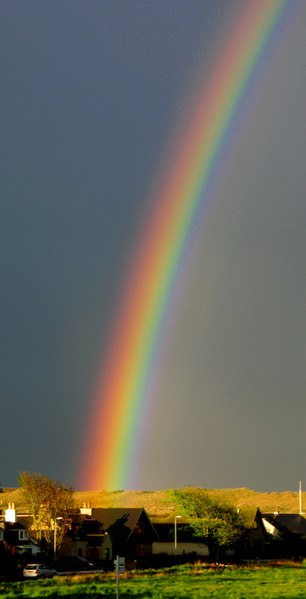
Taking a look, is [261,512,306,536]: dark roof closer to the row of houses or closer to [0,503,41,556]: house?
the row of houses

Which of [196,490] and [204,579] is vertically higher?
[196,490]

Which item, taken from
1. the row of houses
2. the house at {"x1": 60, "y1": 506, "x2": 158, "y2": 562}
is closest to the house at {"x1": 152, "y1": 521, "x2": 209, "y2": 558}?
the row of houses

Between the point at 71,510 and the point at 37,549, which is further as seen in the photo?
the point at 71,510

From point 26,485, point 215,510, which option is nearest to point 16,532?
point 26,485

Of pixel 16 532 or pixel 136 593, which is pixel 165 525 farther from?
pixel 136 593

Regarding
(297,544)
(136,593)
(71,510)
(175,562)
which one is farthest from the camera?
(297,544)

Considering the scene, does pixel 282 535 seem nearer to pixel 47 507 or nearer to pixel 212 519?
pixel 212 519

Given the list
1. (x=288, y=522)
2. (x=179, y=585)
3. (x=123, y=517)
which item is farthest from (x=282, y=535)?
(x=179, y=585)
